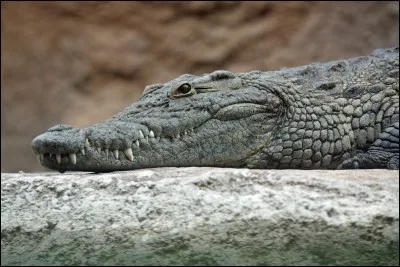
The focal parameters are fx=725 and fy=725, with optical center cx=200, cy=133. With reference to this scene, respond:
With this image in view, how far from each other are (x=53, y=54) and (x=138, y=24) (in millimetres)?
992

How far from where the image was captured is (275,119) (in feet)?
12.8

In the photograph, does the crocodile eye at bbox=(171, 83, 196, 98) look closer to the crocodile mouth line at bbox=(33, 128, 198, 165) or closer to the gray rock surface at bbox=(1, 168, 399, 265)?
the crocodile mouth line at bbox=(33, 128, 198, 165)

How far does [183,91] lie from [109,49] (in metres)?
4.39

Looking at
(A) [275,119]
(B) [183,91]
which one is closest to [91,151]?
(B) [183,91]

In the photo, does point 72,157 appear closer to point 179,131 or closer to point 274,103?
point 179,131

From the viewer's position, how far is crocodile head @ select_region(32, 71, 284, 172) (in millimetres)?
3137

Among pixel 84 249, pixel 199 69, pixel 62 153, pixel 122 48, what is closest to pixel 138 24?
pixel 122 48

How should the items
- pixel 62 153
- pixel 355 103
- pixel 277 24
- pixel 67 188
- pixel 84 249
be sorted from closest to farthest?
pixel 84 249
pixel 67 188
pixel 62 153
pixel 355 103
pixel 277 24

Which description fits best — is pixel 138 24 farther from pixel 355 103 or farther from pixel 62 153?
pixel 62 153

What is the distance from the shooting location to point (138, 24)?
26.2ft

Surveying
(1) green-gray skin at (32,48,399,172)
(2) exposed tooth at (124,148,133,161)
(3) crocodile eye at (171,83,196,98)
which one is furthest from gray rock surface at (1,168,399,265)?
(3) crocodile eye at (171,83,196,98)

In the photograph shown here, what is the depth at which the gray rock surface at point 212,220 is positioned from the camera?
7.41 feet

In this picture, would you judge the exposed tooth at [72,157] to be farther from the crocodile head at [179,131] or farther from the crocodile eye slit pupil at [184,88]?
the crocodile eye slit pupil at [184,88]

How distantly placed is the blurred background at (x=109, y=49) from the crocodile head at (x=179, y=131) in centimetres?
396
